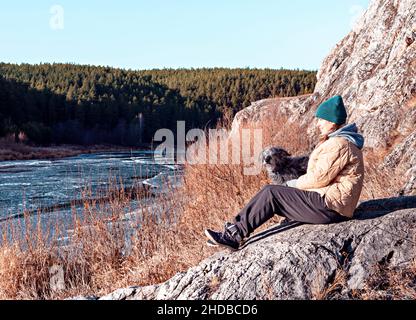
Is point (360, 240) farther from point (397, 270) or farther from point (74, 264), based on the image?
point (74, 264)

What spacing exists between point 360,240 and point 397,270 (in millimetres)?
387

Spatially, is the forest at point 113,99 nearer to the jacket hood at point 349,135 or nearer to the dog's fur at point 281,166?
the dog's fur at point 281,166

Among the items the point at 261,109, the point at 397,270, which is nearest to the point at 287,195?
the point at 397,270

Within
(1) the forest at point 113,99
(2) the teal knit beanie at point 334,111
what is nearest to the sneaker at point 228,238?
(2) the teal knit beanie at point 334,111

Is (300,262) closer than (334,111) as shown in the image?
Yes

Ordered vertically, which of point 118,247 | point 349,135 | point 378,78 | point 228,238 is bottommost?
point 118,247

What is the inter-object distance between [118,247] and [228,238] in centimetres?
285

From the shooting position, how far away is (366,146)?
30.6ft

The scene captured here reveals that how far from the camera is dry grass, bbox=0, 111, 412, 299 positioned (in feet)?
19.9

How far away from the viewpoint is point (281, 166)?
24.2 feet

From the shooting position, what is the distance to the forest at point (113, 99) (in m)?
A: 61.1

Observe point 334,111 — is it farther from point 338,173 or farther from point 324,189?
point 324,189

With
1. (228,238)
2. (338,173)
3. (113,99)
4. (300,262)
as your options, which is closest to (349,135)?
(338,173)

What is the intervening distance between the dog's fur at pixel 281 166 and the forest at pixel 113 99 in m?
40.0
